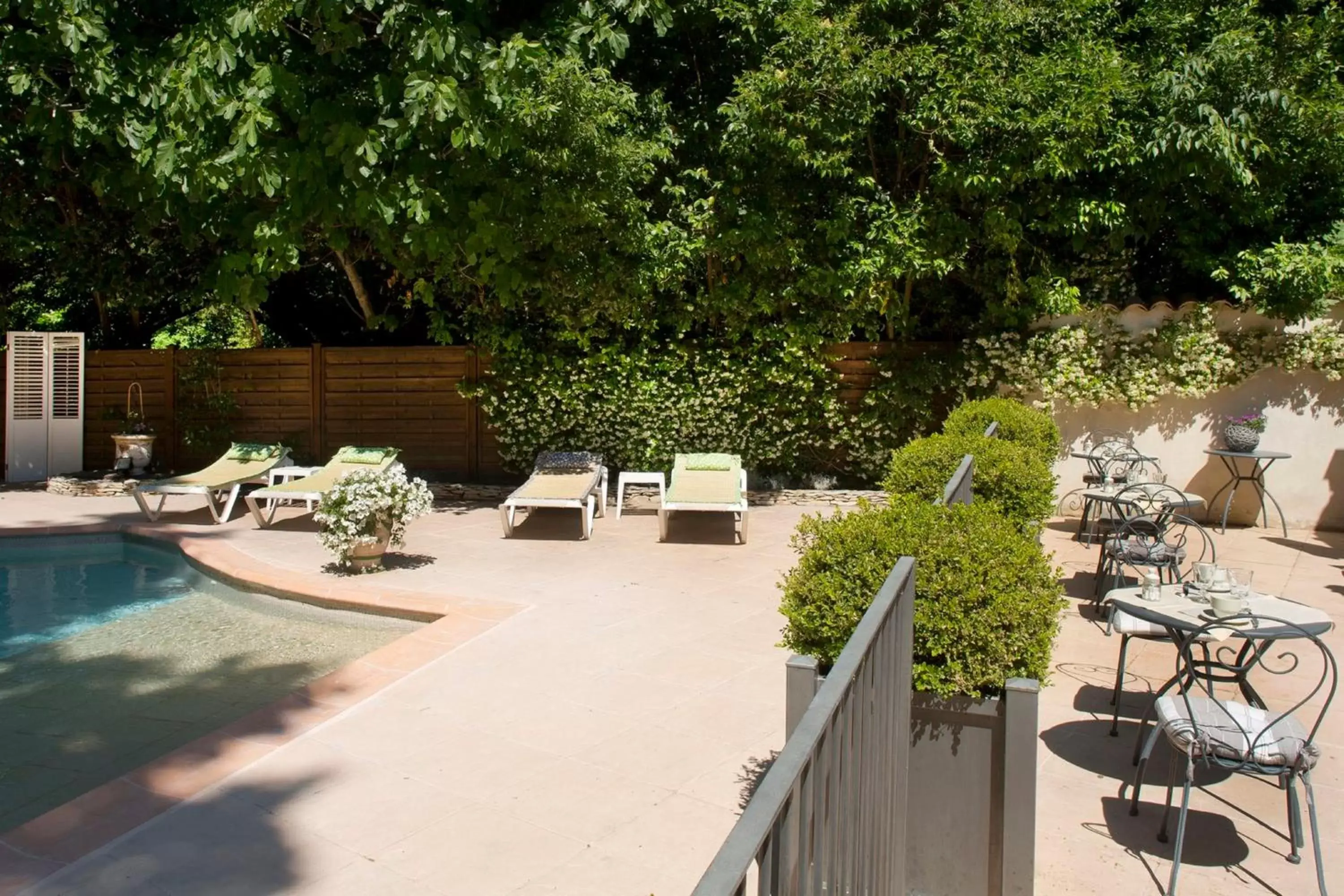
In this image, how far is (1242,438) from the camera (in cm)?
928

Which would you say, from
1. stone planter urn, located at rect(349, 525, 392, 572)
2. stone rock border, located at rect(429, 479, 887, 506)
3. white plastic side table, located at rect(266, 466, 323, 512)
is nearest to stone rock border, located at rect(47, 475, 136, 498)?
white plastic side table, located at rect(266, 466, 323, 512)

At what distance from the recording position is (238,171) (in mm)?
8453

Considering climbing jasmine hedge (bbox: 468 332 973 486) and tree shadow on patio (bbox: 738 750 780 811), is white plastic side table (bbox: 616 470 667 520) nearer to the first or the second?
climbing jasmine hedge (bbox: 468 332 973 486)

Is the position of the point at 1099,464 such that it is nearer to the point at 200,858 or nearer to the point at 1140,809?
the point at 1140,809

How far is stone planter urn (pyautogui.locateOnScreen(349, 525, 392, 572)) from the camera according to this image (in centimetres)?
766

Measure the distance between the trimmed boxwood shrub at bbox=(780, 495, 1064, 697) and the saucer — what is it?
0.71m

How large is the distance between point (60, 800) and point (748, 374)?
8116 millimetres

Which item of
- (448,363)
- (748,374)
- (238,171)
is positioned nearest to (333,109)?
(238,171)

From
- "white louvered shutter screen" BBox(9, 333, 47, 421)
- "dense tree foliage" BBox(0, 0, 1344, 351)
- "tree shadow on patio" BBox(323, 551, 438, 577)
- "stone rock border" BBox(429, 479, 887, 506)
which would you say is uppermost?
"dense tree foliage" BBox(0, 0, 1344, 351)

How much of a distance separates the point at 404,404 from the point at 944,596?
34.5 feet

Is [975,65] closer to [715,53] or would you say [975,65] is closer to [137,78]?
[715,53]

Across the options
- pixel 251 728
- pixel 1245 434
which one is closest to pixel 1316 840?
pixel 251 728

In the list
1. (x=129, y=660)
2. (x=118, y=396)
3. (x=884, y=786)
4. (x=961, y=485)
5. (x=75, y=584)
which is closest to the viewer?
(x=884, y=786)

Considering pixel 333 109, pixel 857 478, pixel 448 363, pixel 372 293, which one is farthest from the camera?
pixel 372 293
